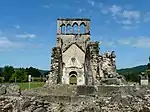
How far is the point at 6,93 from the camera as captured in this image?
10.3 m

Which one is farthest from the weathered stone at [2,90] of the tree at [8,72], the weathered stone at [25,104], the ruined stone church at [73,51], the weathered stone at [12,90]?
the tree at [8,72]

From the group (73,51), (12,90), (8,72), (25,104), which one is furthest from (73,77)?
(8,72)

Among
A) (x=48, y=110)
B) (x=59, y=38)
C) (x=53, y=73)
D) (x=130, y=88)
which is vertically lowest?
(x=48, y=110)

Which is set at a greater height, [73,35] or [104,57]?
[73,35]

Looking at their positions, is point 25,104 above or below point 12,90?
below

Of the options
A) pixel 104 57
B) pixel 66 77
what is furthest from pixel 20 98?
pixel 66 77

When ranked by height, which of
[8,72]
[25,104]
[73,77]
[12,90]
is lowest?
[25,104]

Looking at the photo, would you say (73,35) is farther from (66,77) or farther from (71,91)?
(71,91)

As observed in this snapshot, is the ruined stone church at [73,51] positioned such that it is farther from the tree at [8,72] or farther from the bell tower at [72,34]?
the tree at [8,72]

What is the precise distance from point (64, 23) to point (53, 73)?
53.7 feet

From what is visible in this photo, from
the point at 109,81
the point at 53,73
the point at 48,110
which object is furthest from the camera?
the point at 53,73

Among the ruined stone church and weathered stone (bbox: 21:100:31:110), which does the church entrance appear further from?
weathered stone (bbox: 21:100:31:110)

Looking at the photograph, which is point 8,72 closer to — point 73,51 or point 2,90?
point 73,51

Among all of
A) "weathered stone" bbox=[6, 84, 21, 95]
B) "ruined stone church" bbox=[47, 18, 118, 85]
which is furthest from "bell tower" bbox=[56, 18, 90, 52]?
"weathered stone" bbox=[6, 84, 21, 95]
